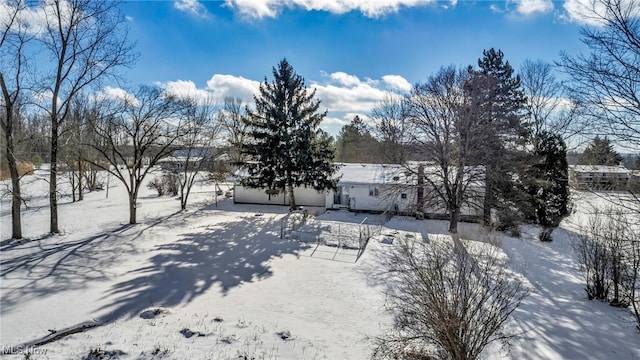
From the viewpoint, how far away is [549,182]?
18.8m

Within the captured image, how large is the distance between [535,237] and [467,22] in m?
12.8

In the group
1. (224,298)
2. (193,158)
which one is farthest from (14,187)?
(193,158)

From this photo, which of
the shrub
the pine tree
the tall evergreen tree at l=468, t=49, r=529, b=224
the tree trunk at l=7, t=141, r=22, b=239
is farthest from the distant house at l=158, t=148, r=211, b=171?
the pine tree

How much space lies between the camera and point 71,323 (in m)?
7.36

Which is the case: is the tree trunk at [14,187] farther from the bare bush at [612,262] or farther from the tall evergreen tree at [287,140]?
the bare bush at [612,262]

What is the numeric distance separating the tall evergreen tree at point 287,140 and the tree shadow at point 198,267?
5440 millimetres

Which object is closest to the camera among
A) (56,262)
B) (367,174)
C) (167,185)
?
(56,262)

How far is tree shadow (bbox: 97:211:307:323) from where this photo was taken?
9.18 m

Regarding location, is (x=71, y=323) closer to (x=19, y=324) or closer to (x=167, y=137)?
(x=19, y=324)

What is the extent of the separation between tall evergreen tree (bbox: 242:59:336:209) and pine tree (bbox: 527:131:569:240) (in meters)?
12.8

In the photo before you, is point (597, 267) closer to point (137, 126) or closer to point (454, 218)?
point (454, 218)

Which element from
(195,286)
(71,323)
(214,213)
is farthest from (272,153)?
(71,323)

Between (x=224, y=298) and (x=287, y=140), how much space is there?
47.0ft

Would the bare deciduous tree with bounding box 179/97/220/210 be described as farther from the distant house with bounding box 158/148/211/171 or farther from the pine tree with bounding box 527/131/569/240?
the pine tree with bounding box 527/131/569/240
